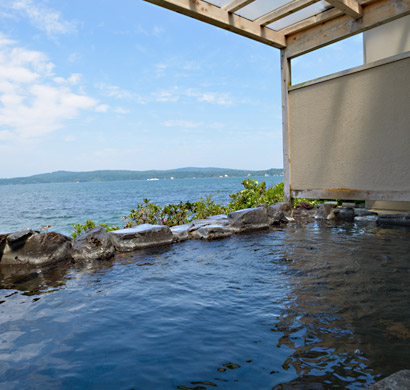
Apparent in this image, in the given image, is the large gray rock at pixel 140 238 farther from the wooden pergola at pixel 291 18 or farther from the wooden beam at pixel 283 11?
the wooden beam at pixel 283 11

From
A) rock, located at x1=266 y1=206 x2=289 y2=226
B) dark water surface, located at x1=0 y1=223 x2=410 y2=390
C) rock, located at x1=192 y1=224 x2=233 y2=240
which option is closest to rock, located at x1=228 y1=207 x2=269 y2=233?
rock, located at x1=266 y1=206 x2=289 y2=226

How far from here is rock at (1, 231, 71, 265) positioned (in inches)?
169

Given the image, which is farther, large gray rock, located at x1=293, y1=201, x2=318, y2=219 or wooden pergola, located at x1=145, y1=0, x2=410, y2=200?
large gray rock, located at x1=293, y1=201, x2=318, y2=219

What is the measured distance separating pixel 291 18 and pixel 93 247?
6.16 metres

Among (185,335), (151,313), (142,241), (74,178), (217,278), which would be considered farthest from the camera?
(74,178)

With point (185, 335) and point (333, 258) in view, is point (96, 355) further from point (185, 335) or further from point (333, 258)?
point (333, 258)

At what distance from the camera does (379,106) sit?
20.5 feet

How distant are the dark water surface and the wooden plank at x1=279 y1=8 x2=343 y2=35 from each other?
16.1 ft

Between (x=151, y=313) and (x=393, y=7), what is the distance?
6.71 metres

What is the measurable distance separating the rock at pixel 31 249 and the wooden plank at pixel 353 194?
5606 millimetres

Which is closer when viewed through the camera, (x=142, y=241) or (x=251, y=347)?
(x=251, y=347)

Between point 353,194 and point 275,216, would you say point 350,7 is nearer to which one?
point 353,194

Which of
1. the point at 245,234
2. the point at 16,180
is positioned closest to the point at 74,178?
the point at 16,180

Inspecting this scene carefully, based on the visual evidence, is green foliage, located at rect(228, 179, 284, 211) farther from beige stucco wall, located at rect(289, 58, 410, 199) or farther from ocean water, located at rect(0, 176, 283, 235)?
beige stucco wall, located at rect(289, 58, 410, 199)
